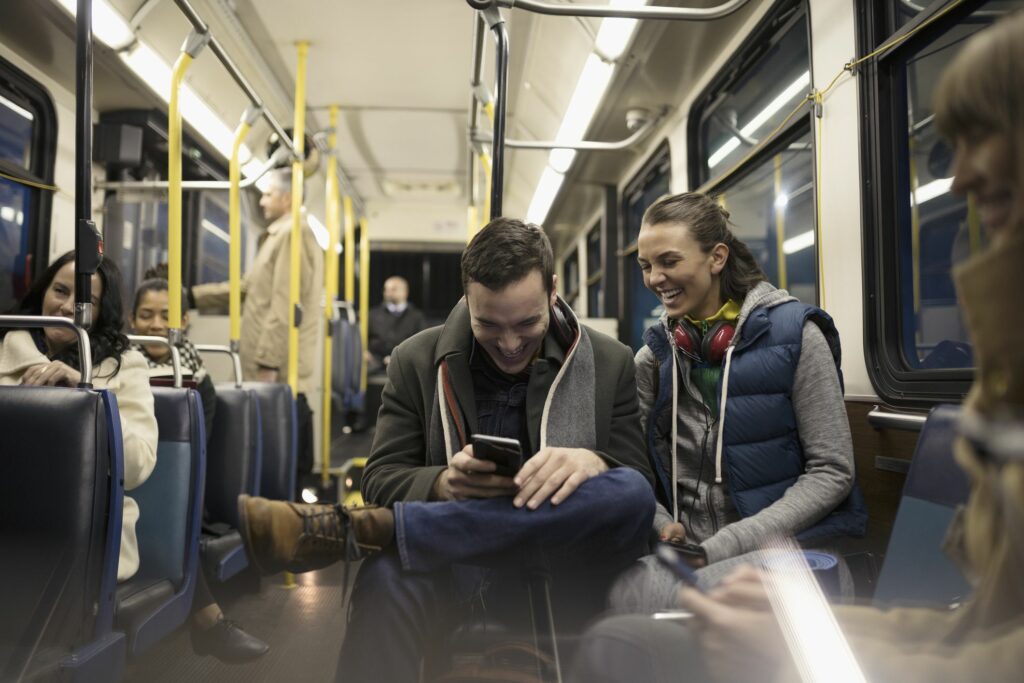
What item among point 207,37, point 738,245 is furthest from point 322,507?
point 207,37

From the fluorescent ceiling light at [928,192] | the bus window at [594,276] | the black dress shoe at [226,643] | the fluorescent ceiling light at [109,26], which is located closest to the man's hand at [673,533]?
the fluorescent ceiling light at [928,192]

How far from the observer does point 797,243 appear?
9.05 ft

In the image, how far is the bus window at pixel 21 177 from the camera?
309cm

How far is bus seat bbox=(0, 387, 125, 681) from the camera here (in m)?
1.58

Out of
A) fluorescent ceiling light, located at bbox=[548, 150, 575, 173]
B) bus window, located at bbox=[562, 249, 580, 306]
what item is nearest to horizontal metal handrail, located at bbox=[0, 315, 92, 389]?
fluorescent ceiling light, located at bbox=[548, 150, 575, 173]

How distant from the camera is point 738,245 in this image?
192 cm

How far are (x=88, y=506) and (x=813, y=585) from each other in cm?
159

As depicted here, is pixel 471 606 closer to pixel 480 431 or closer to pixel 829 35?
pixel 480 431

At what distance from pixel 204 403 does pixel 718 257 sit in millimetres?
2112

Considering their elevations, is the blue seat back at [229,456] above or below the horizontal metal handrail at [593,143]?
below

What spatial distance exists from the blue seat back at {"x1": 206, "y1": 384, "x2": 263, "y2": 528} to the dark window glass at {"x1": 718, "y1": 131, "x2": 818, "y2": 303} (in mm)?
2221

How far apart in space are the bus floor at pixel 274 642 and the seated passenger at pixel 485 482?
59 cm

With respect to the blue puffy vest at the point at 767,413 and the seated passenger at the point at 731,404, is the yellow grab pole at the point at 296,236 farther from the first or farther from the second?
the blue puffy vest at the point at 767,413

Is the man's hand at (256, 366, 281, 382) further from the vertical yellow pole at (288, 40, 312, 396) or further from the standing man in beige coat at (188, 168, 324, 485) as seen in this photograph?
the vertical yellow pole at (288, 40, 312, 396)
